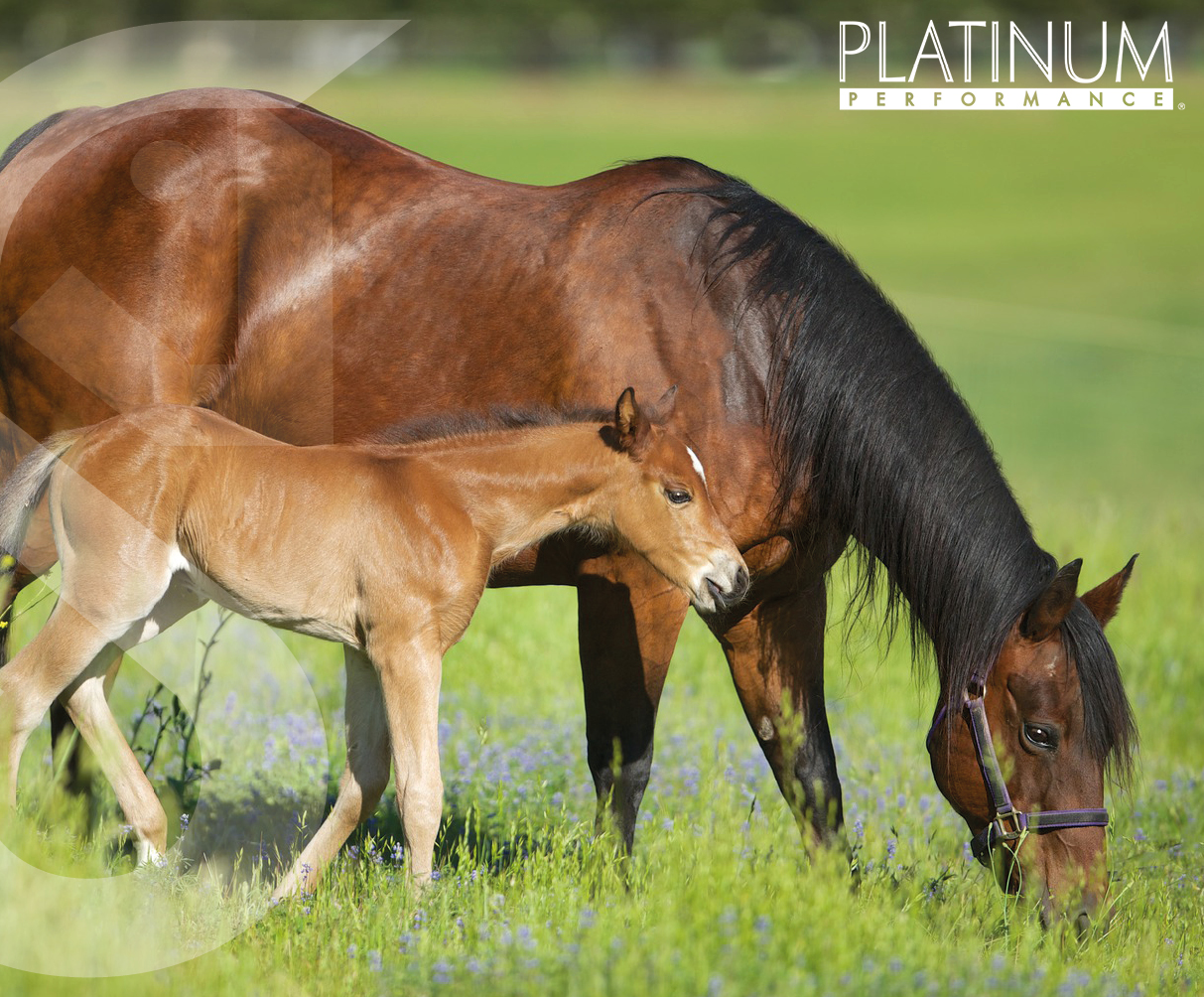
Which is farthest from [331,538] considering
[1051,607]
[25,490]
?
[1051,607]

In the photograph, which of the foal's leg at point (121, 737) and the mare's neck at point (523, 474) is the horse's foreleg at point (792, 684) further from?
the foal's leg at point (121, 737)

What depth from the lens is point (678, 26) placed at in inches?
1977

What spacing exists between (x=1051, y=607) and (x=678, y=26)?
49821 mm

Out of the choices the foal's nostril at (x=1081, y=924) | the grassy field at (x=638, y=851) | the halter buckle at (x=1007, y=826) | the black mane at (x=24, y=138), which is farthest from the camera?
the black mane at (x=24, y=138)

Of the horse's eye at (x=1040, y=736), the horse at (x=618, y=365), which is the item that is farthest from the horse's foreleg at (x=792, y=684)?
the horse's eye at (x=1040, y=736)

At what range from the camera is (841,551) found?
464 cm

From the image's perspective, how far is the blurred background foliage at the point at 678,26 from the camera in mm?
41531

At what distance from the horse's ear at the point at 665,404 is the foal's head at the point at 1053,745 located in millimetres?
1274

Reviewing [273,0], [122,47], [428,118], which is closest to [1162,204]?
[428,118]

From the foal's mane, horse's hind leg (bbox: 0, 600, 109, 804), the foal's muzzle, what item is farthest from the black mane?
the foal's muzzle

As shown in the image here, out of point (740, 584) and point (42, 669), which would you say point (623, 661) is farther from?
point (42, 669)

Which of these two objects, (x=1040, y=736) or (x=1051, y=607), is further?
(x=1040, y=736)

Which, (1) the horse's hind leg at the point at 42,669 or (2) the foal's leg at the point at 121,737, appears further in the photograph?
(2) the foal's leg at the point at 121,737

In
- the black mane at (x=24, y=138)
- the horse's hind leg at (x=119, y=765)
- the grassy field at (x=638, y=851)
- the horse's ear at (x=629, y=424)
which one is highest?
the black mane at (x=24, y=138)
